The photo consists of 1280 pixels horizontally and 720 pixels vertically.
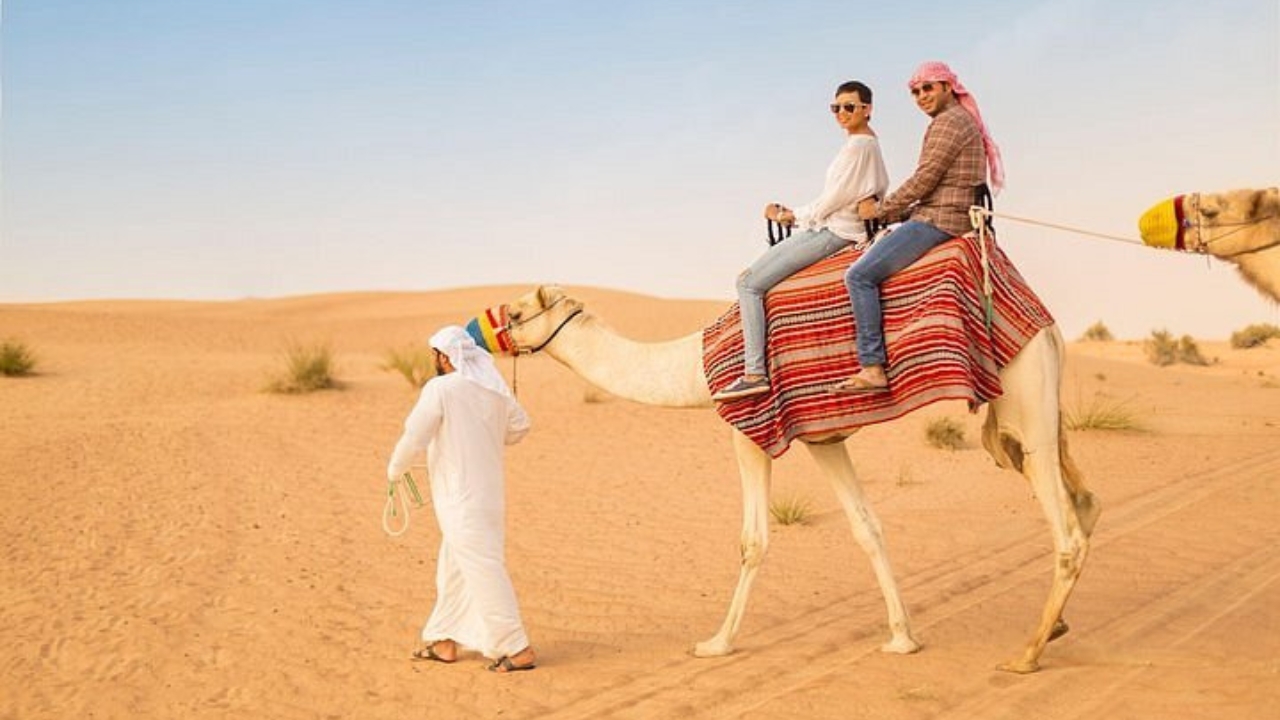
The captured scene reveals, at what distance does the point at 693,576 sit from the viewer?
36.0 feet

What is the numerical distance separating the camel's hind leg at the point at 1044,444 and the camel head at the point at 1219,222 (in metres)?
1.02

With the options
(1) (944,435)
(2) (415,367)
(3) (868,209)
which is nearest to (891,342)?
(3) (868,209)

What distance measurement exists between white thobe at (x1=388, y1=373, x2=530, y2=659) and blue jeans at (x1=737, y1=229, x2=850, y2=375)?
4.78 ft

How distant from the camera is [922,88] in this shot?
25.0ft

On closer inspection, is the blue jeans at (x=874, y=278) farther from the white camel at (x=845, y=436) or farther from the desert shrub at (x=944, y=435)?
the desert shrub at (x=944, y=435)

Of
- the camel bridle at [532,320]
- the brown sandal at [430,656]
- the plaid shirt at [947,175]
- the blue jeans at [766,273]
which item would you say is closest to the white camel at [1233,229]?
the plaid shirt at [947,175]

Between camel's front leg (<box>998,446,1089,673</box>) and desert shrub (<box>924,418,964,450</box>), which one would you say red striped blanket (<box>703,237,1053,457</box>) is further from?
desert shrub (<box>924,418,964,450</box>)

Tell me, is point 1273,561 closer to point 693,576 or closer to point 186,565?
point 693,576

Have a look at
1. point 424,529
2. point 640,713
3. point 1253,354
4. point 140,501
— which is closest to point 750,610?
point 640,713

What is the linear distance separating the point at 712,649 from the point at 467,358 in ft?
7.86

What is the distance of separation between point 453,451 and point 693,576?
→ 3.71 m

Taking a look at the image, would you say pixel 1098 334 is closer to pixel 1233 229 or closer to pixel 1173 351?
pixel 1173 351

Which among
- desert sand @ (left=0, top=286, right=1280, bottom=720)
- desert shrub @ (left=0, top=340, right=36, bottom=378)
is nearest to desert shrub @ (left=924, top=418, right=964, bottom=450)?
desert sand @ (left=0, top=286, right=1280, bottom=720)

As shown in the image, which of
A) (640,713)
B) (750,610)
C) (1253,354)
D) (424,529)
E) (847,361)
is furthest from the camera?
(1253,354)
